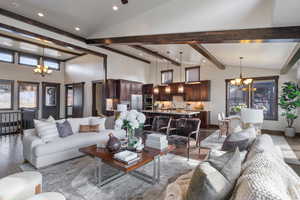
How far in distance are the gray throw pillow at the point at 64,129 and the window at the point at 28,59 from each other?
627 centimetres

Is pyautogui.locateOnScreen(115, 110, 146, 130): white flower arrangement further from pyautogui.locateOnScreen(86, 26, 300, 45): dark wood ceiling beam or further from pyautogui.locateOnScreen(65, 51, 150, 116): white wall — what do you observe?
pyautogui.locateOnScreen(65, 51, 150, 116): white wall

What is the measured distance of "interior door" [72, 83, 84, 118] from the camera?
26.6 ft

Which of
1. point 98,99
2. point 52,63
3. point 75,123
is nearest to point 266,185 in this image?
point 75,123

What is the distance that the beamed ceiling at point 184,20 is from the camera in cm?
311

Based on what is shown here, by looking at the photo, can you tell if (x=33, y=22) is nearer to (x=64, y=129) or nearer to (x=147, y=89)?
(x=64, y=129)

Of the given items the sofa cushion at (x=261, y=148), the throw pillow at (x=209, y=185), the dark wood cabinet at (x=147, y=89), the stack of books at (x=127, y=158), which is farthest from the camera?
the dark wood cabinet at (x=147, y=89)

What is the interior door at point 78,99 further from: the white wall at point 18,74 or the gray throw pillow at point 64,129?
the gray throw pillow at point 64,129

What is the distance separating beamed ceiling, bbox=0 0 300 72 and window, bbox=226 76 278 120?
1.88 meters

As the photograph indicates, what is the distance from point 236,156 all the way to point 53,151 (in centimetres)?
341

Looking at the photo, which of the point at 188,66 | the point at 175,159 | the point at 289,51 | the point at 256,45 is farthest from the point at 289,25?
the point at 188,66

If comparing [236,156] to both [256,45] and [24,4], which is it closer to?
[256,45]

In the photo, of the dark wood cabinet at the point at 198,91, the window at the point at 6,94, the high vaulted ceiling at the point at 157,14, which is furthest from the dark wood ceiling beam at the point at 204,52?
the window at the point at 6,94

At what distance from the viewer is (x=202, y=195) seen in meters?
0.98

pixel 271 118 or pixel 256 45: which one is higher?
pixel 256 45
